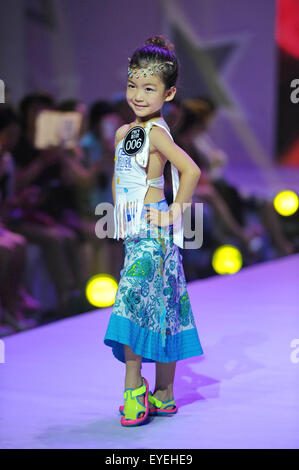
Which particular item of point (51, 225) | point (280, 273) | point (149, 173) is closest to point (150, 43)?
point (149, 173)

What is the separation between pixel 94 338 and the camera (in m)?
3.72

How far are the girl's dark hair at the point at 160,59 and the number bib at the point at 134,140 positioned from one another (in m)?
0.16

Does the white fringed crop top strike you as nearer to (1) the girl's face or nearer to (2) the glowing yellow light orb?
(1) the girl's face

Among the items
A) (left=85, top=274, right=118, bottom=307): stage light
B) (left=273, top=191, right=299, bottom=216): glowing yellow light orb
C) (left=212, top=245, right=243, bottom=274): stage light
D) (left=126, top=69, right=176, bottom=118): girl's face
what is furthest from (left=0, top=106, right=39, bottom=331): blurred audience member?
(left=273, top=191, right=299, bottom=216): glowing yellow light orb

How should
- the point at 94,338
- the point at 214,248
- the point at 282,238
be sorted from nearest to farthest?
the point at 94,338 → the point at 214,248 → the point at 282,238

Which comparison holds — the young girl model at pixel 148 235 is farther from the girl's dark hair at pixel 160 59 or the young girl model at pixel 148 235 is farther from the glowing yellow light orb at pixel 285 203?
the glowing yellow light orb at pixel 285 203

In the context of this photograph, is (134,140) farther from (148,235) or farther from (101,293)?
(101,293)

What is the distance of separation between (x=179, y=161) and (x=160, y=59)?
31cm

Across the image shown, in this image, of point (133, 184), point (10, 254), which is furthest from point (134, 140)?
point (10, 254)

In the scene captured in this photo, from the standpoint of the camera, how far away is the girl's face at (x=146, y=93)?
2.52 m

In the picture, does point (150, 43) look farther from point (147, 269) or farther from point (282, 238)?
point (282, 238)

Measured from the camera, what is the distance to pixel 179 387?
2938mm

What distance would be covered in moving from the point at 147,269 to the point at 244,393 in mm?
621
